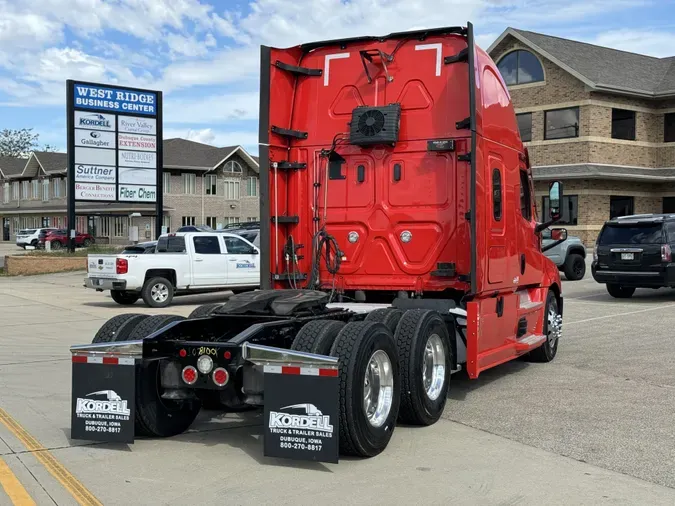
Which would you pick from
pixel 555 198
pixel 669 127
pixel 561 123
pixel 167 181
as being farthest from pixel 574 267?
pixel 167 181

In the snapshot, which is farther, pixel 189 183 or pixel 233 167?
pixel 233 167

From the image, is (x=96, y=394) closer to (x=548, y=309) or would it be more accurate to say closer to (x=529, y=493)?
(x=529, y=493)

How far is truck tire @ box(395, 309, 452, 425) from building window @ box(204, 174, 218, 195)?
57640 mm

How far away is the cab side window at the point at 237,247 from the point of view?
19.4m

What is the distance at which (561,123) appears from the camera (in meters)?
Answer: 36.7

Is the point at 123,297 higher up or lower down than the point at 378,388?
lower down

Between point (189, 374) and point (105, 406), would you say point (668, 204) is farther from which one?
point (105, 406)

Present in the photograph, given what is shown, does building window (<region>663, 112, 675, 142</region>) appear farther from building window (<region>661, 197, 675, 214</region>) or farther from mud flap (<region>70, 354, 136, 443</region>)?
mud flap (<region>70, 354, 136, 443</region>)

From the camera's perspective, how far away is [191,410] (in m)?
6.66

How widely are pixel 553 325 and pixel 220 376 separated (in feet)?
18.5

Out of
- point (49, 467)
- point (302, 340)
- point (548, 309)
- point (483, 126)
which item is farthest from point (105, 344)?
point (548, 309)

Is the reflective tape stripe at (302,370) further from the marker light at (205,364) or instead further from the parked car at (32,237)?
the parked car at (32,237)

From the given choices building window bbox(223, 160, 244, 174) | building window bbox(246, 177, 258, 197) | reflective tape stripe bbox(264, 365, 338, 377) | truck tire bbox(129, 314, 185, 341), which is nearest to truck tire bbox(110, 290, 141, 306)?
truck tire bbox(129, 314, 185, 341)

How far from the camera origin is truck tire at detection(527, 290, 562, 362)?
392 inches
